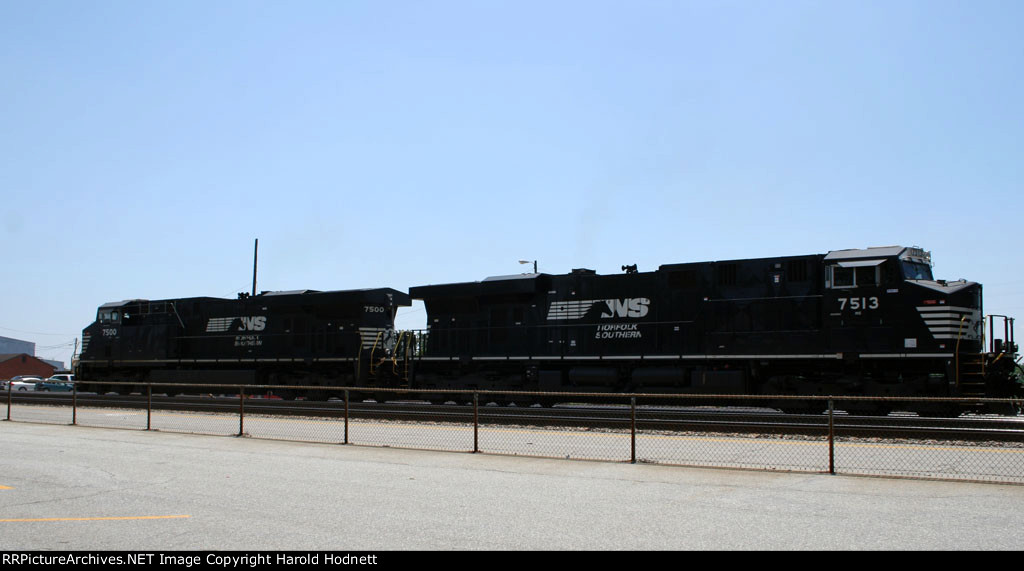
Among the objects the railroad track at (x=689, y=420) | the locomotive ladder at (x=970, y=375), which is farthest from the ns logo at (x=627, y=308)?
the locomotive ladder at (x=970, y=375)

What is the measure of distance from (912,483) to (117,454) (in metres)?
10.9

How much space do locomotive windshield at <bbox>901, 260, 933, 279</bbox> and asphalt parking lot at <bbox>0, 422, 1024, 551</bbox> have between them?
9.38 meters

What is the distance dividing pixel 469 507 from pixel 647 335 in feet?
43.5

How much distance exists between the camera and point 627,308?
20578 mm

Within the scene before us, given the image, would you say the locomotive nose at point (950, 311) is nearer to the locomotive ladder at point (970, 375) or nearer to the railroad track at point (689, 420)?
the locomotive ladder at point (970, 375)

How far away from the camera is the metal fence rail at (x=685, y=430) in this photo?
1069 cm

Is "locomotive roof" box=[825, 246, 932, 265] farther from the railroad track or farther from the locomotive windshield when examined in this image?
the railroad track

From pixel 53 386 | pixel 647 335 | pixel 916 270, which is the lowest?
pixel 53 386

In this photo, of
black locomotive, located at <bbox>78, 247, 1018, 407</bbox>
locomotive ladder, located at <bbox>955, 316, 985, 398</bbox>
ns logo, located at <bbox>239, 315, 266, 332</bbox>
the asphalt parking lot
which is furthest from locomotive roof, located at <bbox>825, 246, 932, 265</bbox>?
ns logo, located at <bbox>239, 315, 266, 332</bbox>

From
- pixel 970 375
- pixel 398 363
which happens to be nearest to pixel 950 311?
pixel 970 375

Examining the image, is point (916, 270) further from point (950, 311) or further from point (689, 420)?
point (689, 420)

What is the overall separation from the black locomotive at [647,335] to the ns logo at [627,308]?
1.5 inches

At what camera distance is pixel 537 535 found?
Result: 6305mm

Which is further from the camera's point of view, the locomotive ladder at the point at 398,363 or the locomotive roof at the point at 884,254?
the locomotive ladder at the point at 398,363
